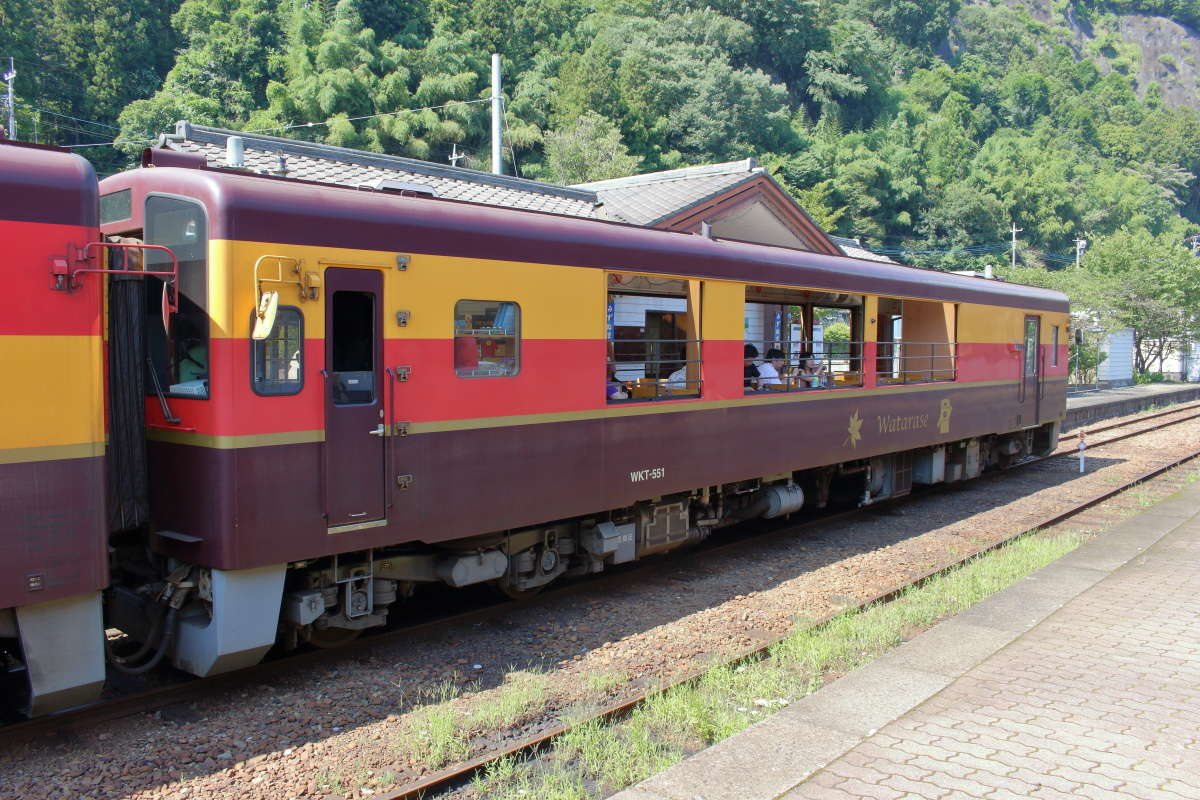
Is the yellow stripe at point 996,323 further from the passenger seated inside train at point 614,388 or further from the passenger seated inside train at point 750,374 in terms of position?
the passenger seated inside train at point 614,388

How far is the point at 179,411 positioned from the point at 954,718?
16.5 feet

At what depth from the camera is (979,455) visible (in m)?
15.2

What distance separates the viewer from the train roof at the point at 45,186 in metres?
4.81

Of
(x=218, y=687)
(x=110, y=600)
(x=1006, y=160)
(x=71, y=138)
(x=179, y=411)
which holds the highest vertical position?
(x=1006, y=160)

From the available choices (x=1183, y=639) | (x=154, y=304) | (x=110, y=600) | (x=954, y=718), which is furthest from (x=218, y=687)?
(x=1183, y=639)

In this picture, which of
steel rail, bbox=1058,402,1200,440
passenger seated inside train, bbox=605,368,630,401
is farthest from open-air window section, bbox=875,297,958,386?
steel rail, bbox=1058,402,1200,440

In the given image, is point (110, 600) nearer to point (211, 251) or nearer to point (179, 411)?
point (179, 411)

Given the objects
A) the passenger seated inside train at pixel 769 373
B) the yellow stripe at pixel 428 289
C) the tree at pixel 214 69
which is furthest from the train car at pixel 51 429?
the tree at pixel 214 69

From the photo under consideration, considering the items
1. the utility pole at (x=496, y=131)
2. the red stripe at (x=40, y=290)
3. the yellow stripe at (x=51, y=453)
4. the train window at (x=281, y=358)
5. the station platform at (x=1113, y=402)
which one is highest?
the utility pole at (x=496, y=131)

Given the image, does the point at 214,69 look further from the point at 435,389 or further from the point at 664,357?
the point at 435,389

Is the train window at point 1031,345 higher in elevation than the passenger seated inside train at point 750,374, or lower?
higher

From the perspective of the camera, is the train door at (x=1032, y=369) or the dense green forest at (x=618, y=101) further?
the dense green forest at (x=618, y=101)

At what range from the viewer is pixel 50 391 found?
4.92 metres

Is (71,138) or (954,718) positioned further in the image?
(71,138)
